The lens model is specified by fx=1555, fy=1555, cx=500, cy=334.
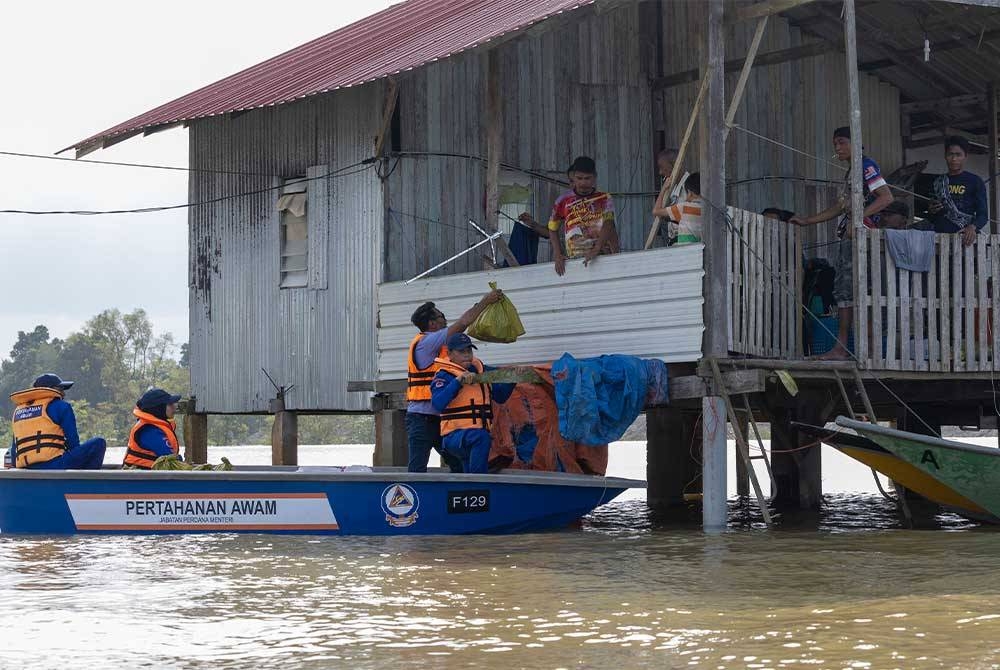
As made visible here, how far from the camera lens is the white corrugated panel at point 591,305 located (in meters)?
13.6

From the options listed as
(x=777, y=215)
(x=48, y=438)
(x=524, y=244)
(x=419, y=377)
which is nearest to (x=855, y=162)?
(x=777, y=215)

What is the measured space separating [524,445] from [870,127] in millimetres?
7208

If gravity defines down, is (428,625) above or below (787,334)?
below

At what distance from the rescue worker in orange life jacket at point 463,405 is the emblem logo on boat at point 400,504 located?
1.75 feet

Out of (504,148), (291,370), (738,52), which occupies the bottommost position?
(291,370)

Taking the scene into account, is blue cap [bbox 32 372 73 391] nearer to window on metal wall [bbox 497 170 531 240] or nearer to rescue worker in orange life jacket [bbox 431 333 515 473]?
rescue worker in orange life jacket [bbox 431 333 515 473]

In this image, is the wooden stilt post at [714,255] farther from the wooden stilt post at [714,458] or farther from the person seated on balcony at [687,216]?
the person seated on balcony at [687,216]

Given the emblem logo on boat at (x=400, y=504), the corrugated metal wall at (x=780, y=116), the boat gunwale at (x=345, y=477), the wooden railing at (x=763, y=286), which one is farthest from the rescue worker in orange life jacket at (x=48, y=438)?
the corrugated metal wall at (x=780, y=116)

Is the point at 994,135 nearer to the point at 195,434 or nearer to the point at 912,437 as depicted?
the point at 912,437

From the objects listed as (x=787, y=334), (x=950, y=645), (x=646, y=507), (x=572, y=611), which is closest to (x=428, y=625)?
(x=572, y=611)

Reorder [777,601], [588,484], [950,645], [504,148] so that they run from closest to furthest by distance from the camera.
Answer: [950,645]
[777,601]
[588,484]
[504,148]

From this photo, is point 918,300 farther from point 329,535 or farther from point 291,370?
point 291,370

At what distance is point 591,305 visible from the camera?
14.3 meters

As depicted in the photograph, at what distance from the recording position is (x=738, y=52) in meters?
18.4
